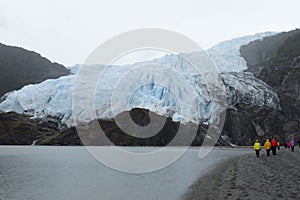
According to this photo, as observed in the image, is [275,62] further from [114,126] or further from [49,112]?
[49,112]

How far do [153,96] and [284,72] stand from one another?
56.7m

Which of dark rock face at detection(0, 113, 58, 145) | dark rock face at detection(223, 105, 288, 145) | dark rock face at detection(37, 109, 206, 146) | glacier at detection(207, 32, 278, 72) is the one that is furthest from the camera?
glacier at detection(207, 32, 278, 72)

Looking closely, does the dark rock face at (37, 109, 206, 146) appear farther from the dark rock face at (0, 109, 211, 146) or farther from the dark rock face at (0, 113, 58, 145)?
the dark rock face at (0, 113, 58, 145)

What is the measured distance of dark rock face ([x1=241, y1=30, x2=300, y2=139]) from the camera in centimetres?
13938

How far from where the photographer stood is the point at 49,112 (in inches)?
5290

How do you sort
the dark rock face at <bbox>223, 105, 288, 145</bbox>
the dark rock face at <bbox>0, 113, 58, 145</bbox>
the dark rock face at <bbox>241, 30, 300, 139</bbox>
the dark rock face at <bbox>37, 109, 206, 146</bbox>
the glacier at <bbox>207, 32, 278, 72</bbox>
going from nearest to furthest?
the dark rock face at <bbox>37, 109, 206, 146</bbox>
the dark rock face at <bbox>223, 105, 288, 145</bbox>
the dark rock face at <bbox>0, 113, 58, 145</bbox>
the dark rock face at <bbox>241, 30, 300, 139</bbox>
the glacier at <bbox>207, 32, 278, 72</bbox>

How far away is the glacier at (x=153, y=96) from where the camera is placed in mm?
125500

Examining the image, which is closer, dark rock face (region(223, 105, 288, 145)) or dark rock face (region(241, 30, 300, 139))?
dark rock face (region(223, 105, 288, 145))

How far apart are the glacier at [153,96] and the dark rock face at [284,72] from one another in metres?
4.87

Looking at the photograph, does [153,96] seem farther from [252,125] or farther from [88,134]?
[252,125]

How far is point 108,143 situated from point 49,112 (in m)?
23.5

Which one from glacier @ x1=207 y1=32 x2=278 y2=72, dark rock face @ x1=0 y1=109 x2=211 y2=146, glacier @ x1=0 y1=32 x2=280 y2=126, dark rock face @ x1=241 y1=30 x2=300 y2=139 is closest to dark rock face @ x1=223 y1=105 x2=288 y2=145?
dark rock face @ x1=241 y1=30 x2=300 y2=139

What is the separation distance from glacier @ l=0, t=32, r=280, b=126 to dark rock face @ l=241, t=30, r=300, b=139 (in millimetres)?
4875

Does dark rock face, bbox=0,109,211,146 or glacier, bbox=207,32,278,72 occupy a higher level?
glacier, bbox=207,32,278,72
